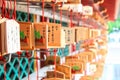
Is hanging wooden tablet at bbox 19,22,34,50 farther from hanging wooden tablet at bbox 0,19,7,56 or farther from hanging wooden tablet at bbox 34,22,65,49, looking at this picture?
hanging wooden tablet at bbox 0,19,7,56

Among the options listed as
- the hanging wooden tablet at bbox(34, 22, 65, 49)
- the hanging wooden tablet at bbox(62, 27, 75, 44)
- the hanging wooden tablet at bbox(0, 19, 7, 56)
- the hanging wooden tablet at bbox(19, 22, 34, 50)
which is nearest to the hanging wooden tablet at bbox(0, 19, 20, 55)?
the hanging wooden tablet at bbox(0, 19, 7, 56)

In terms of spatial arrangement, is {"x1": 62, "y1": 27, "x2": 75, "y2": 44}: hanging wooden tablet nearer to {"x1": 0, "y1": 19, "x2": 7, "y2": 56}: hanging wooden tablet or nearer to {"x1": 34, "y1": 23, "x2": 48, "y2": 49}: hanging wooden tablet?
{"x1": 34, "y1": 23, "x2": 48, "y2": 49}: hanging wooden tablet

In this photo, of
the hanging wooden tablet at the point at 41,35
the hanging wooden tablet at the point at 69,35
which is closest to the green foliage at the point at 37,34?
the hanging wooden tablet at the point at 41,35

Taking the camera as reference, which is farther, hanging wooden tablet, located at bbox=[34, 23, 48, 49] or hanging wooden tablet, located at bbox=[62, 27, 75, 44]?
hanging wooden tablet, located at bbox=[62, 27, 75, 44]

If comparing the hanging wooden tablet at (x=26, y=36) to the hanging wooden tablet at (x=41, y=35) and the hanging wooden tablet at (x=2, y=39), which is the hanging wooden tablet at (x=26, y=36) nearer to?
the hanging wooden tablet at (x=41, y=35)

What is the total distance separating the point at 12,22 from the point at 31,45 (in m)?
0.42

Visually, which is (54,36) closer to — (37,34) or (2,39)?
(37,34)

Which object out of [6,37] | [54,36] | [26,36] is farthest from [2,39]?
[54,36]

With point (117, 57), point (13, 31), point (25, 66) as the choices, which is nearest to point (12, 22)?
point (13, 31)

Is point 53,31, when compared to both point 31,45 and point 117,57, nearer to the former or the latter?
point 31,45

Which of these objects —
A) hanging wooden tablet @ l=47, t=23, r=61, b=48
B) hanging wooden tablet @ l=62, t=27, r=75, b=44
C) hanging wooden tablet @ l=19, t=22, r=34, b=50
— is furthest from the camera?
hanging wooden tablet @ l=62, t=27, r=75, b=44

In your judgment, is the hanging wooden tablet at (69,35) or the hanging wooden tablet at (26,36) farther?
the hanging wooden tablet at (69,35)

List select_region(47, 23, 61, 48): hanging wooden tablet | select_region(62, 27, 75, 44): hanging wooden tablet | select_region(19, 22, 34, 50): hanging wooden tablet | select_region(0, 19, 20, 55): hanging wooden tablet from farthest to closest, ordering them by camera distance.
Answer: select_region(62, 27, 75, 44): hanging wooden tablet < select_region(47, 23, 61, 48): hanging wooden tablet < select_region(19, 22, 34, 50): hanging wooden tablet < select_region(0, 19, 20, 55): hanging wooden tablet

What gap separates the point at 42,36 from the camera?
1854 millimetres
